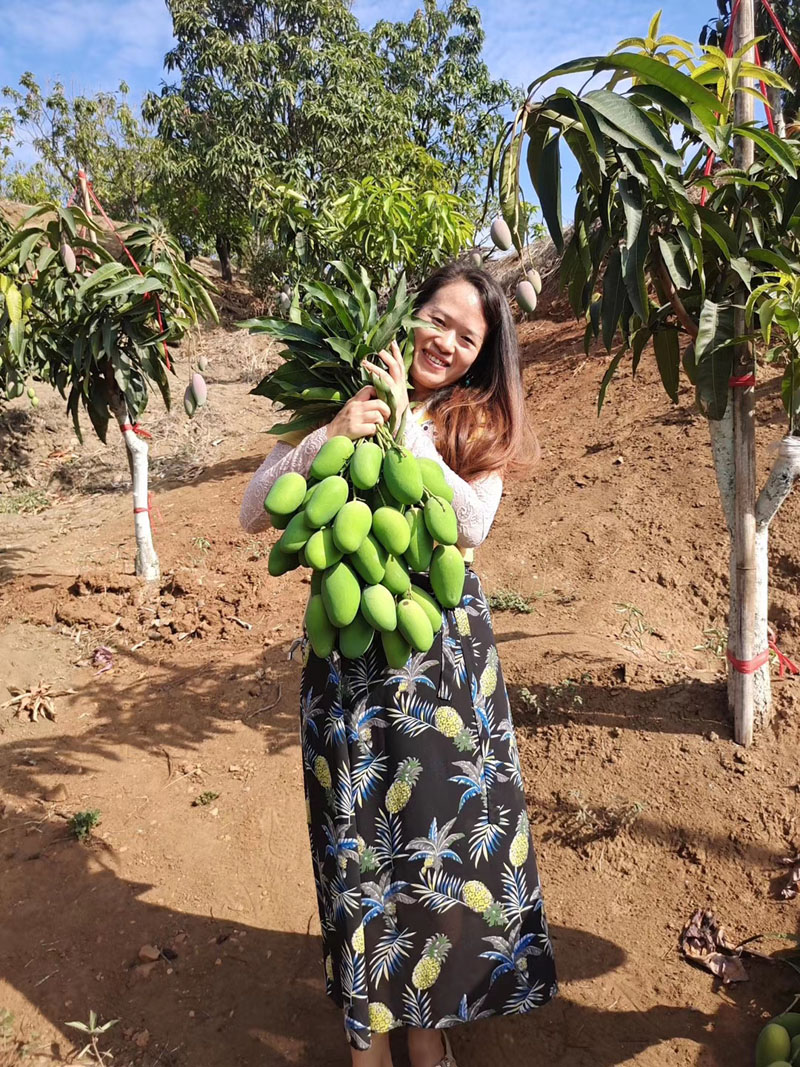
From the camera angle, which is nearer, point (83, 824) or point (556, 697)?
point (83, 824)

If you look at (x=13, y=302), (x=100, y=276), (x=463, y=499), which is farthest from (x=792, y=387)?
(x=13, y=302)

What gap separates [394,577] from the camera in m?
1.19

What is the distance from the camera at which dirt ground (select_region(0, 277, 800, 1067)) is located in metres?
1.77

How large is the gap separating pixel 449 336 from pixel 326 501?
52cm

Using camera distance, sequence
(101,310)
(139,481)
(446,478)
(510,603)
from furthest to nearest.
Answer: (139,481) → (101,310) → (510,603) → (446,478)

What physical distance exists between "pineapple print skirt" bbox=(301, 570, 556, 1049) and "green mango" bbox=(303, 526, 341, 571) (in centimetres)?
26

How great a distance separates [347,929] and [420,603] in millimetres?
651

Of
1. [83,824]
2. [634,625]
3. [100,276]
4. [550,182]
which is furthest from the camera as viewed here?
[100,276]

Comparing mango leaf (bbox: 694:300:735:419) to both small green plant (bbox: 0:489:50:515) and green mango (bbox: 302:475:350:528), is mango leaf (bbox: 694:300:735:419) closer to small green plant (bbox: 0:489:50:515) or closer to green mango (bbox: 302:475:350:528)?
green mango (bbox: 302:475:350:528)

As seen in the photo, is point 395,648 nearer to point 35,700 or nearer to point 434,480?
point 434,480

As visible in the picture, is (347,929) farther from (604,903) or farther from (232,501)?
(232,501)

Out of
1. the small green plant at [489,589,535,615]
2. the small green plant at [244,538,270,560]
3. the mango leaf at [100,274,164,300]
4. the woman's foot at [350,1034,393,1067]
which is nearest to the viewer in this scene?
the woman's foot at [350,1034,393,1067]

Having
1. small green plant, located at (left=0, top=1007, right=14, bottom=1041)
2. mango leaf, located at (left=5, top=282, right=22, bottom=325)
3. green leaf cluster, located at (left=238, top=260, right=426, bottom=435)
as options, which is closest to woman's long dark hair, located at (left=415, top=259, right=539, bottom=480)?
green leaf cluster, located at (left=238, top=260, right=426, bottom=435)

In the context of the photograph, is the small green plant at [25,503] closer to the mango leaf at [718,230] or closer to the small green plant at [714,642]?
the small green plant at [714,642]
